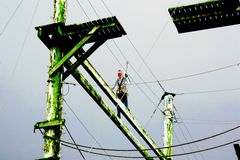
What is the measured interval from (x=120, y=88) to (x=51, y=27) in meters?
5.86

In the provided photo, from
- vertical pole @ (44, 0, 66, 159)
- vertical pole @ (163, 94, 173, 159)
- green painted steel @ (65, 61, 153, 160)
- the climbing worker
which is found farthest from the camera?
vertical pole @ (163, 94, 173, 159)

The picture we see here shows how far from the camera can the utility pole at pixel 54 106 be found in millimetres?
8672

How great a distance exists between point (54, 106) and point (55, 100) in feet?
0.49

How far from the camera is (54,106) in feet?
29.6

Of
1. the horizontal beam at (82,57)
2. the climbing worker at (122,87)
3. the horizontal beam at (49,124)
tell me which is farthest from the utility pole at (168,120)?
the horizontal beam at (49,124)

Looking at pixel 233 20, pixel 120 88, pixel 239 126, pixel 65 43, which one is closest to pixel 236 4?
pixel 233 20

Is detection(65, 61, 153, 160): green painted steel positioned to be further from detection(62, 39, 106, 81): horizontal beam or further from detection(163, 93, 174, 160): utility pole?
detection(163, 93, 174, 160): utility pole

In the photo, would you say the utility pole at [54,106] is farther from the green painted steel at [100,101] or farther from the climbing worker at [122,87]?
the climbing worker at [122,87]

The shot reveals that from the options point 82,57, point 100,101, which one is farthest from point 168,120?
point 82,57

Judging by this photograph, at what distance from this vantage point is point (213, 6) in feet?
27.6

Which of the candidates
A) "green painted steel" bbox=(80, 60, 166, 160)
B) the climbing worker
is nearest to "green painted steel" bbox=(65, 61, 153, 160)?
"green painted steel" bbox=(80, 60, 166, 160)

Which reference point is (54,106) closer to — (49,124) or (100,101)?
(49,124)

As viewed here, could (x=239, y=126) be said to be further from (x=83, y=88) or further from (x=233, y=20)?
(x=83, y=88)

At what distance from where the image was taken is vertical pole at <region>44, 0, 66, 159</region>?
8664mm
